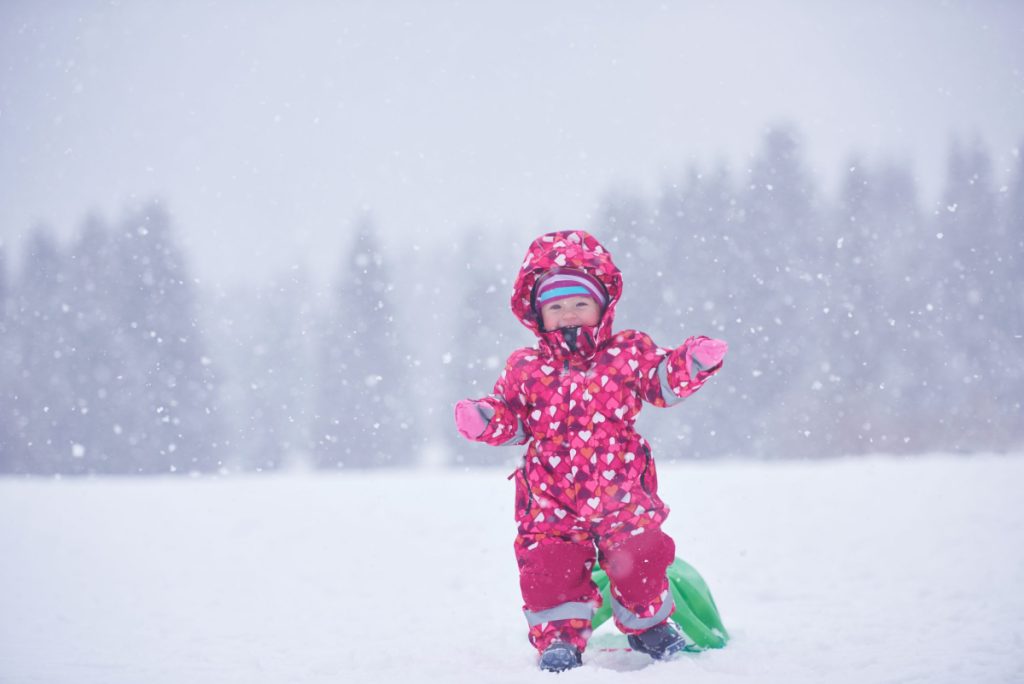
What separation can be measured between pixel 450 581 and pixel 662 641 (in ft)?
8.04

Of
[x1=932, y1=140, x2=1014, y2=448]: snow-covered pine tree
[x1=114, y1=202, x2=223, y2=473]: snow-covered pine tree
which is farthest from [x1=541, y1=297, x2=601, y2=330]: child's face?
[x1=114, y1=202, x2=223, y2=473]: snow-covered pine tree

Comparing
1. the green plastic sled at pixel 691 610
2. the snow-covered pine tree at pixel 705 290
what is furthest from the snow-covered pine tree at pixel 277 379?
the green plastic sled at pixel 691 610

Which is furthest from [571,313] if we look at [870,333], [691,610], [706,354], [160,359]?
[160,359]

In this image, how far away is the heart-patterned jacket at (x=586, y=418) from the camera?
290 centimetres

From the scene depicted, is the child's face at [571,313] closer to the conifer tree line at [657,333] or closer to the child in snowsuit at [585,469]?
the child in snowsuit at [585,469]

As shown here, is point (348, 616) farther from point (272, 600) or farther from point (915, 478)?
point (915, 478)

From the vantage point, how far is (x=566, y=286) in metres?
3.11

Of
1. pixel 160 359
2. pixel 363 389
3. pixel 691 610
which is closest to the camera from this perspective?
pixel 691 610

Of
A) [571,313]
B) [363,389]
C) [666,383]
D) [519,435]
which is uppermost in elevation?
[571,313]

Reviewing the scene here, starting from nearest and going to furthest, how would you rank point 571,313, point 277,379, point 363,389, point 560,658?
point 560,658 < point 571,313 < point 363,389 < point 277,379

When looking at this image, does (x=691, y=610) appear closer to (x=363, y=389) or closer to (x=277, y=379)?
(x=363, y=389)

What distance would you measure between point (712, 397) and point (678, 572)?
1629cm

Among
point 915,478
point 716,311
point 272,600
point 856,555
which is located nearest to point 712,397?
point 716,311

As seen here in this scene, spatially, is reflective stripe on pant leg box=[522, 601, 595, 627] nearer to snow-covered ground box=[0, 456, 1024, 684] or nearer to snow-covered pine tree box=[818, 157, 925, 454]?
snow-covered ground box=[0, 456, 1024, 684]
